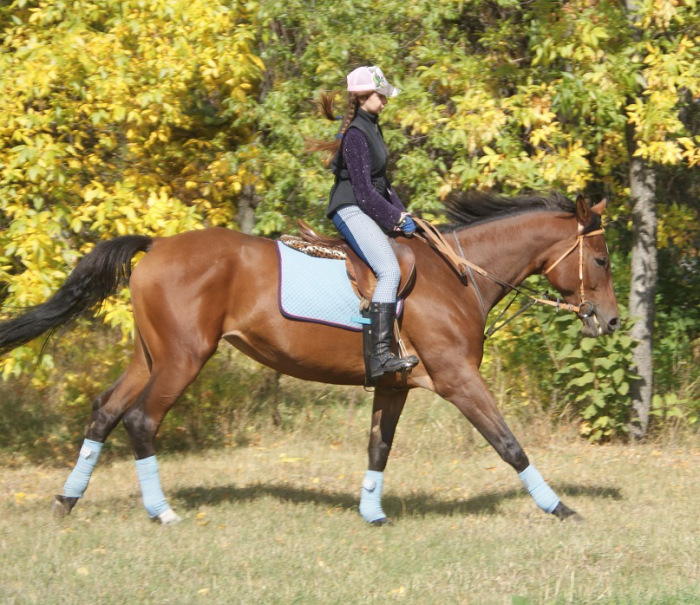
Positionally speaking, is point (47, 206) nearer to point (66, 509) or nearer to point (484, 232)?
point (66, 509)

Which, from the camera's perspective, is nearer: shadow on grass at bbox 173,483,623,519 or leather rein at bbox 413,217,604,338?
leather rein at bbox 413,217,604,338

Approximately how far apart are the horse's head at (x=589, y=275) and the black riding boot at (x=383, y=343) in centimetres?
127

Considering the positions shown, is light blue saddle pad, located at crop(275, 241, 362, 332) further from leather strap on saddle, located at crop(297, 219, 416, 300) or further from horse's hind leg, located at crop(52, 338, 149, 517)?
horse's hind leg, located at crop(52, 338, 149, 517)

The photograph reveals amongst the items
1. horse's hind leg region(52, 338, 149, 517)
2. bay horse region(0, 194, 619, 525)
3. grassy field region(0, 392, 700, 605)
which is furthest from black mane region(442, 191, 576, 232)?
horse's hind leg region(52, 338, 149, 517)

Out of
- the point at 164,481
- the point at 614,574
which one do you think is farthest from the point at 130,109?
the point at 614,574

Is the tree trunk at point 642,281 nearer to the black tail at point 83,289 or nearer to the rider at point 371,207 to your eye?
the rider at point 371,207

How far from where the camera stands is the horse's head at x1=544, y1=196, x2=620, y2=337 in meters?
6.46

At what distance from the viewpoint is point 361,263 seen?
633 cm

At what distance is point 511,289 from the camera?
6.53 metres

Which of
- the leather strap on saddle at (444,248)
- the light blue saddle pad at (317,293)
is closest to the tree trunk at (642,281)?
the leather strap on saddle at (444,248)

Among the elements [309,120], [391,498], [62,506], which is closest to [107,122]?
[309,120]

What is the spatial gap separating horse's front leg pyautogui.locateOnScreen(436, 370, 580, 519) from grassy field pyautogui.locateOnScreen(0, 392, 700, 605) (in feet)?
0.79

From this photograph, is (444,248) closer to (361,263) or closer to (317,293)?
(361,263)

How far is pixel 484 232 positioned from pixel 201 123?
3.56 m
